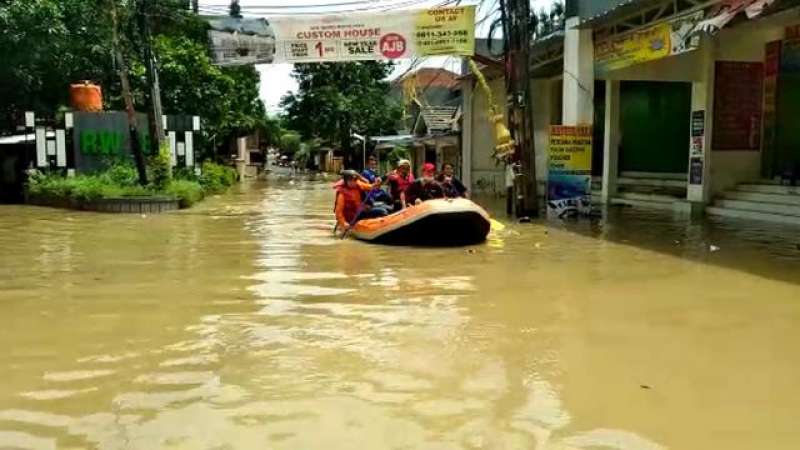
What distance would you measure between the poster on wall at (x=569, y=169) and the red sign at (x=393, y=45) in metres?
3.57

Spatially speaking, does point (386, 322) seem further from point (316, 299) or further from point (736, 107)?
point (736, 107)

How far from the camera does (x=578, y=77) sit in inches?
685

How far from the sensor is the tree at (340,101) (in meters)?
43.7

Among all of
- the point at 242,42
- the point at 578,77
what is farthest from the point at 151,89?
the point at 578,77

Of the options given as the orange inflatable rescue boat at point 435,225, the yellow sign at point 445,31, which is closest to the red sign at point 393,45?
the yellow sign at point 445,31

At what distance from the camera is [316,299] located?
7707 millimetres

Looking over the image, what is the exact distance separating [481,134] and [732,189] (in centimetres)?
1127

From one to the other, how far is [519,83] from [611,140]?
6069 millimetres

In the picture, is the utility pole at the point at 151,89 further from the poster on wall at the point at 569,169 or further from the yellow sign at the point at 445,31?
the poster on wall at the point at 569,169

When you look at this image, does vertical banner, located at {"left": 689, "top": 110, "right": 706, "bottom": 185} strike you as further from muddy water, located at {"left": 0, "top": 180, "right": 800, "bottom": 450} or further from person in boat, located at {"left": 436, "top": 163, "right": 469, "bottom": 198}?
person in boat, located at {"left": 436, "top": 163, "right": 469, "bottom": 198}

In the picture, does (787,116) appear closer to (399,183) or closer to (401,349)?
(399,183)

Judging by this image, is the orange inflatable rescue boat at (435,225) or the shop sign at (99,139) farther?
the shop sign at (99,139)

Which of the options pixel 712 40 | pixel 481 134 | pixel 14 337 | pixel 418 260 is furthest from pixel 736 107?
pixel 14 337

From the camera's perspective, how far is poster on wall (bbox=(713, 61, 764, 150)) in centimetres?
1669
